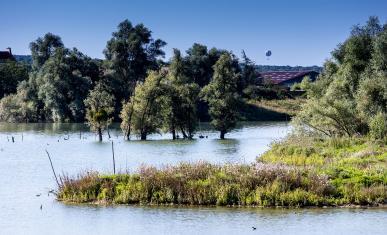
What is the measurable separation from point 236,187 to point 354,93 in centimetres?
4588

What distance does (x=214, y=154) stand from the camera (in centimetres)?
7969

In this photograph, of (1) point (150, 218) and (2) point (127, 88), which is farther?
(2) point (127, 88)

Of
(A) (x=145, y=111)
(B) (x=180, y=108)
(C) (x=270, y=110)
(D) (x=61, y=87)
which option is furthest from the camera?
(C) (x=270, y=110)

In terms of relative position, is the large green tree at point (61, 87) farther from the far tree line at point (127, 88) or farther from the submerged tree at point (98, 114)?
the submerged tree at point (98, 114)

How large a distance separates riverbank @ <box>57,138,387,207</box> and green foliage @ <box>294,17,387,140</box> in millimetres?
27551

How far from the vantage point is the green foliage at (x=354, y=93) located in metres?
71.5

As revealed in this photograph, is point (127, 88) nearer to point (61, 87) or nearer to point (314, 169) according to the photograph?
point (61, 87)

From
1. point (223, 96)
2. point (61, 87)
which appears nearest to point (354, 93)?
point (223, 96)

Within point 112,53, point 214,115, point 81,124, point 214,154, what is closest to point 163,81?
point 214,115

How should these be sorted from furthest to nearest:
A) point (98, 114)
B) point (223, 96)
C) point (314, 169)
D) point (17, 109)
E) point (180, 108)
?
point (17, 109) → point (180, 108) → point (223, 96) → point (98, 114) → point (314, 169)

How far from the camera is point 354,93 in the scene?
83.1m

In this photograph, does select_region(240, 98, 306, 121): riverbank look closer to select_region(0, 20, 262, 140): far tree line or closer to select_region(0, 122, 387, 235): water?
select_region(0, 20, 262, 140): far tree line

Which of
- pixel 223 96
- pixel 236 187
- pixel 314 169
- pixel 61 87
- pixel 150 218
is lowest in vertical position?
pixel 150 218

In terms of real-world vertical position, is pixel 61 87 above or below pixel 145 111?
above
